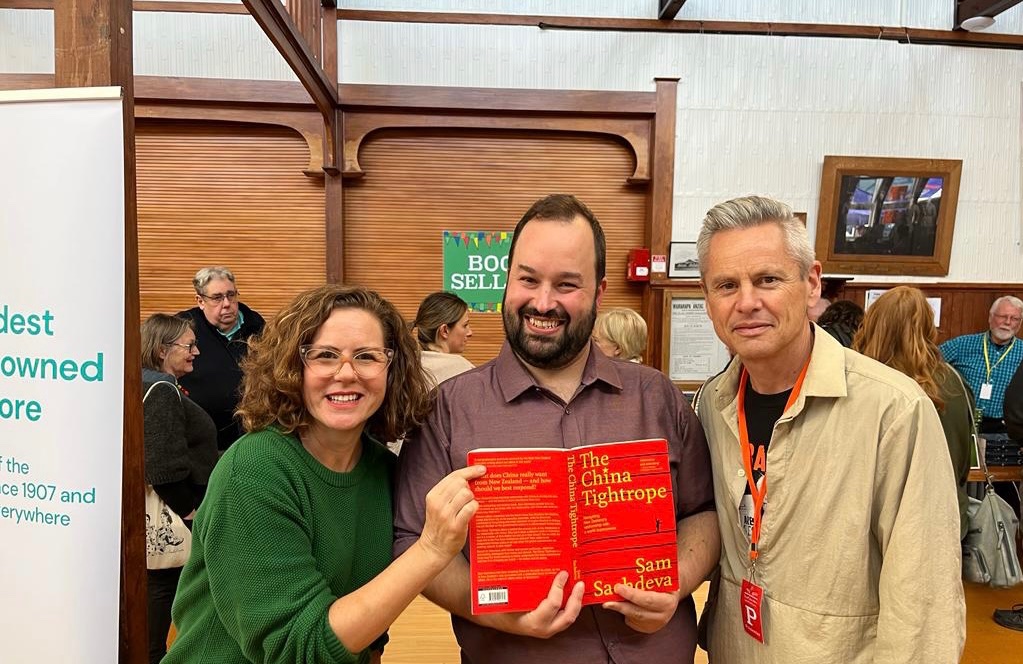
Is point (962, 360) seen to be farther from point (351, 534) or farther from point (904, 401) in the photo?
point (351, 534)

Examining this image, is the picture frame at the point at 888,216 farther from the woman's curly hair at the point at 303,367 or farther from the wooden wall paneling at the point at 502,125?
the woman's curly hair at the point at 303,367

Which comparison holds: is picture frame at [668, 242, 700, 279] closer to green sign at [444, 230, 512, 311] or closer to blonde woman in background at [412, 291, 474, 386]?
green sign at [444, 230, 512, 311]

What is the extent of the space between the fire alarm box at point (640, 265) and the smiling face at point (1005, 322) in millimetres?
2856

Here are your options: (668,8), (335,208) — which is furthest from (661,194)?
(335,208)

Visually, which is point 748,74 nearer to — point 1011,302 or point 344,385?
point 1011,302

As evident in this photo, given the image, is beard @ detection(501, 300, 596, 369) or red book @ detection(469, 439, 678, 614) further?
beard @ detection(501, 300, 596, 369)

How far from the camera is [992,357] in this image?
4973 millimetres

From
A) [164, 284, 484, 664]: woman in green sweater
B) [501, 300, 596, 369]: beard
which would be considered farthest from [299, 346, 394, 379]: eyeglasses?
[501, 300, 596, 369]: beard

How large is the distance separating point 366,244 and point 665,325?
2765 mm

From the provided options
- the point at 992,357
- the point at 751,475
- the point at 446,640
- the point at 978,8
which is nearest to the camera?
the point at 751,475

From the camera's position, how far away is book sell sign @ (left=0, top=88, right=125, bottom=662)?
1215mm

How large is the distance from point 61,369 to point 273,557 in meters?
0.58

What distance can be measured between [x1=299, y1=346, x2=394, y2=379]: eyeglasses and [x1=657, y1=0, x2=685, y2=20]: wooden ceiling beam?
186 inches

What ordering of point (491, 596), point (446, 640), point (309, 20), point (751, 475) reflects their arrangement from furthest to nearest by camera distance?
point (309, 20) → point (446, 640) → point (751, 475) → point (491, 596)
